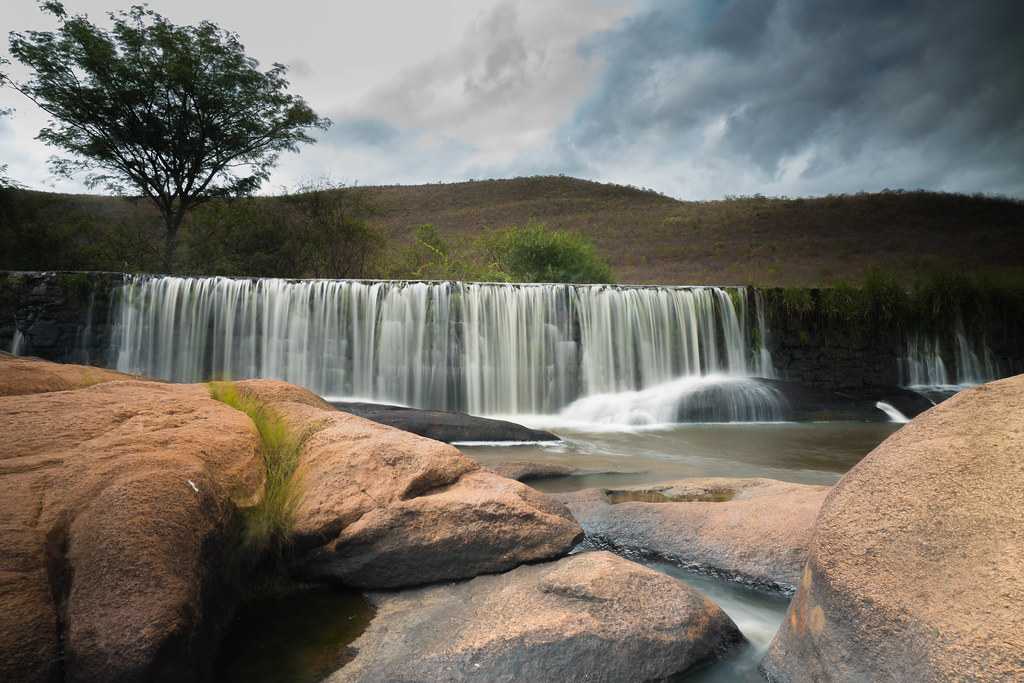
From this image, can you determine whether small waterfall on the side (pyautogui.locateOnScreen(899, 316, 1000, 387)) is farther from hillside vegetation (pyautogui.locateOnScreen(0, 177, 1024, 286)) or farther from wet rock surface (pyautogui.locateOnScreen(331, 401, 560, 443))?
wet rock surface (pyautogui.locateOnScreen(331, 401, 560, 443))

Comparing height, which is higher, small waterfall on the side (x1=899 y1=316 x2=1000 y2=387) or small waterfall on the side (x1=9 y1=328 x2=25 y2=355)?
small waterfall on the side (x1=9 y1=328 x2=25 y2=355)

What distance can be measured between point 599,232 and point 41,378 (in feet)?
133

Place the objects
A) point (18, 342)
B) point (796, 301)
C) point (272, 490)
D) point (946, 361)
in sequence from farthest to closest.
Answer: point (946, 361) → point (796, 301) → point (18, 342) → point (272, 490)

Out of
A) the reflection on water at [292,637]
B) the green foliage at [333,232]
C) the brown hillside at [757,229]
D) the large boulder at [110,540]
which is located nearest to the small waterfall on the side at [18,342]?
the green foliage at [333,232]

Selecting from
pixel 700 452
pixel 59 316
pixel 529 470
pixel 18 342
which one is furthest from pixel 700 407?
pixel 18 342

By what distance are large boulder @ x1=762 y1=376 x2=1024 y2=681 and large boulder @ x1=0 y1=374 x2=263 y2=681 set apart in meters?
2.47

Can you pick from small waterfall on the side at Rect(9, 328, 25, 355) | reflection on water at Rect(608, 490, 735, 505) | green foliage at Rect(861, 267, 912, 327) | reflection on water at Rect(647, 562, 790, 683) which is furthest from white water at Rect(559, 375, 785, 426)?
small waterfall on the side at Rect(9, 328, 25, 355)

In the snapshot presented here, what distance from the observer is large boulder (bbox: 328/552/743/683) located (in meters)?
2.29

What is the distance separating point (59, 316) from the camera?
45.4ft

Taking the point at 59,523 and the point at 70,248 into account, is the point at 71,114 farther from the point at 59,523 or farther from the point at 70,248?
the point at 59,523

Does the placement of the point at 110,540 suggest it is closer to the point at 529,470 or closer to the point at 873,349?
the point at 529,470

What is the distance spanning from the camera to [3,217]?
62.4 feet

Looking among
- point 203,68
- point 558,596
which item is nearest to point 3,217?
point 203,68

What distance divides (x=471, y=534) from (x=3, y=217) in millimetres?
23959
